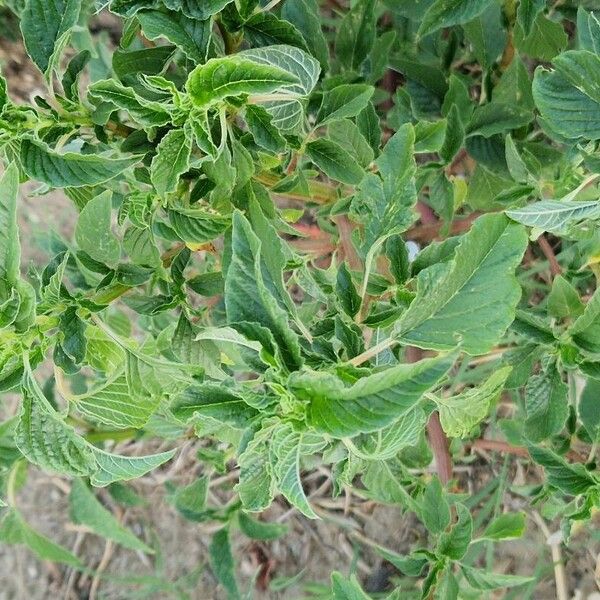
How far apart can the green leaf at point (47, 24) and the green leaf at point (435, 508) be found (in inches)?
21.1

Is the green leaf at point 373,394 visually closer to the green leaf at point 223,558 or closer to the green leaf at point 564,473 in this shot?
the green leaf at point 564,473

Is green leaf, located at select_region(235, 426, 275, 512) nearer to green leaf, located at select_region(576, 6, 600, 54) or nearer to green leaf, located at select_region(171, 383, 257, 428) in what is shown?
green leaf, located at select_region(171, 383, 257, 428)

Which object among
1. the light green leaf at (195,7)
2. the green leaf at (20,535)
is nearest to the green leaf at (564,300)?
the light green leaf at (195,7)

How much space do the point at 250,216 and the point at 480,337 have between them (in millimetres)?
223

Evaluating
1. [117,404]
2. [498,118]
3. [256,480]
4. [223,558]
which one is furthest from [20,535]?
[498,118]

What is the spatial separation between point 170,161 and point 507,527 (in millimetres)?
556

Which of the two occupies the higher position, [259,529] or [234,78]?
[234,78]

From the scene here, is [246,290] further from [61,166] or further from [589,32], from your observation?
[589,32]

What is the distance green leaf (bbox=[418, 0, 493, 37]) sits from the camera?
2.46 ft

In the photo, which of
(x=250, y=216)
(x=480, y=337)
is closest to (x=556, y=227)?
(x=480, y=337)

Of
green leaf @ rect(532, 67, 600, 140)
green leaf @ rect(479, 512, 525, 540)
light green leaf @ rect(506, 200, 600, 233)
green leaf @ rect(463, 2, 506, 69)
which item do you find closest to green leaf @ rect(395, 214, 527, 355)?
light green leaf @ rect(506, 200, 600, 233)

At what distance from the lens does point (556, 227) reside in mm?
621

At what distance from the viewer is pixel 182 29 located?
625mm

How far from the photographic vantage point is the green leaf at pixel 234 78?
53 centimetres
